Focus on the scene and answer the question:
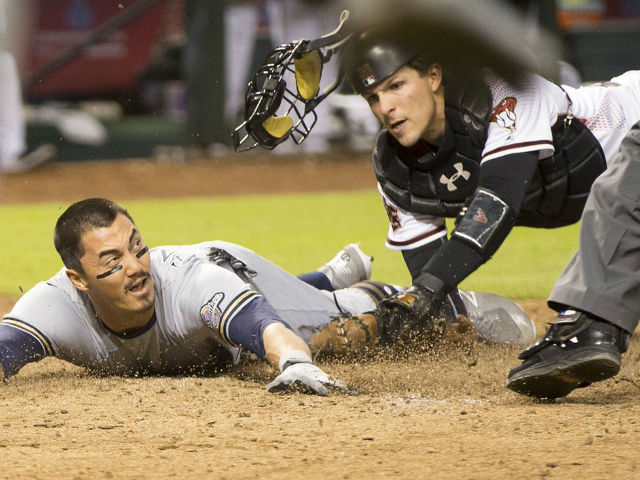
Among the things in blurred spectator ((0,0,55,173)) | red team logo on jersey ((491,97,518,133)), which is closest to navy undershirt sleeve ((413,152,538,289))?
red team logo on jersey ((491,97,518,133))

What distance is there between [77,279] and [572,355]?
5.10 ft

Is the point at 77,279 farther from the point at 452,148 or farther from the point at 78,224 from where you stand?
the point at 452,148

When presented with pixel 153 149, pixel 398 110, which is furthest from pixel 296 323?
pixel 153 149

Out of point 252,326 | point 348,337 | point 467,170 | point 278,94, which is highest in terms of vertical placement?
point 278,94

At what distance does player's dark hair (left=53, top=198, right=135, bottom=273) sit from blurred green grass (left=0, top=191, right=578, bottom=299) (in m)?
2.82

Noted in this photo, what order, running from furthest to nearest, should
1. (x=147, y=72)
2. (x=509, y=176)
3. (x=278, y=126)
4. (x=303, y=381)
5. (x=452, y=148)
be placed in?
(x=147, y=72) → (x=452, y=148) → (x=278, y=126) → (x=509, y=176) → (x=303, y=381)

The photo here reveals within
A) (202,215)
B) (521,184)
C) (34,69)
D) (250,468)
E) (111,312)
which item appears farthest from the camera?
(34,69)

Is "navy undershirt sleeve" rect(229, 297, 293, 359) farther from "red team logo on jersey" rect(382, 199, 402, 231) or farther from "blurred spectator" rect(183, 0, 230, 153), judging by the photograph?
"blurred spectator" rect(183, 0, 230, 153)

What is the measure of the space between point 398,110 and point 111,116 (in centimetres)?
1107

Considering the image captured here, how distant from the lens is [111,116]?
46.0 ft

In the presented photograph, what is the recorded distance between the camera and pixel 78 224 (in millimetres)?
3064

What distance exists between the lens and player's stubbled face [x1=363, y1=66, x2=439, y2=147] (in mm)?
3428

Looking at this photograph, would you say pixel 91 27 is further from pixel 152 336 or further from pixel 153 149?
pixel 152 336

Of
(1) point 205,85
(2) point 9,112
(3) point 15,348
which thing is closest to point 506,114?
(3) point 15,348
